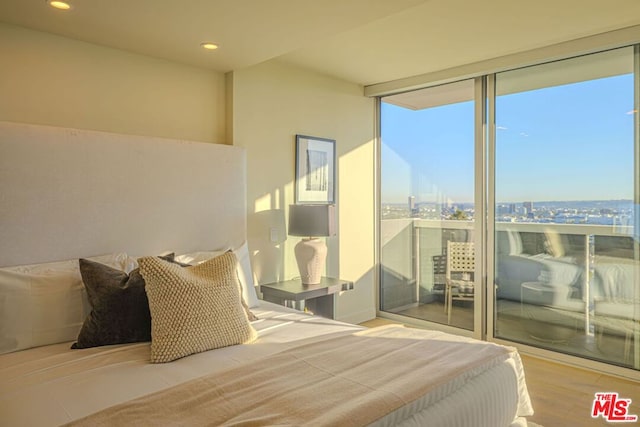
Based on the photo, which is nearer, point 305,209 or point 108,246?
point 108,246

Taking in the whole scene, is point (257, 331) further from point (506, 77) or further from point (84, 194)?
point (506, 77)

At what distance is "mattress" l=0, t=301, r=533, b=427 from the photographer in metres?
1.56

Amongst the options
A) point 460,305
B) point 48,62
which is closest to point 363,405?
point 48,62

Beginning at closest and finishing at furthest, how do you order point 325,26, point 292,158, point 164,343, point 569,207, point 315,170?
point 164,343 < point 325,26 < point 569,207 < point 292,158 < point 315,170

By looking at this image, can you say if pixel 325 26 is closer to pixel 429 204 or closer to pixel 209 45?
pixel 209 45

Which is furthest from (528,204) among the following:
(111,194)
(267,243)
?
(111,194)

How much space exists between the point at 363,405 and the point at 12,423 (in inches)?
46.5

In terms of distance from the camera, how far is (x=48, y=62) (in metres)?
2.72

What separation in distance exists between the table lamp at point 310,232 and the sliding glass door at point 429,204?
123 cm

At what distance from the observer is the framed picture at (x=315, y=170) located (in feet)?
13.3

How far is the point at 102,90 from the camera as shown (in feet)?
9.64

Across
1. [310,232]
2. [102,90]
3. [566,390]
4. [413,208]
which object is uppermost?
[102,90]

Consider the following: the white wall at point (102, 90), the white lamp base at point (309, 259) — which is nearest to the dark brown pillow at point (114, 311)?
the white wall at point (102, 90)

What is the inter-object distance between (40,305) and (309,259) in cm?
201
